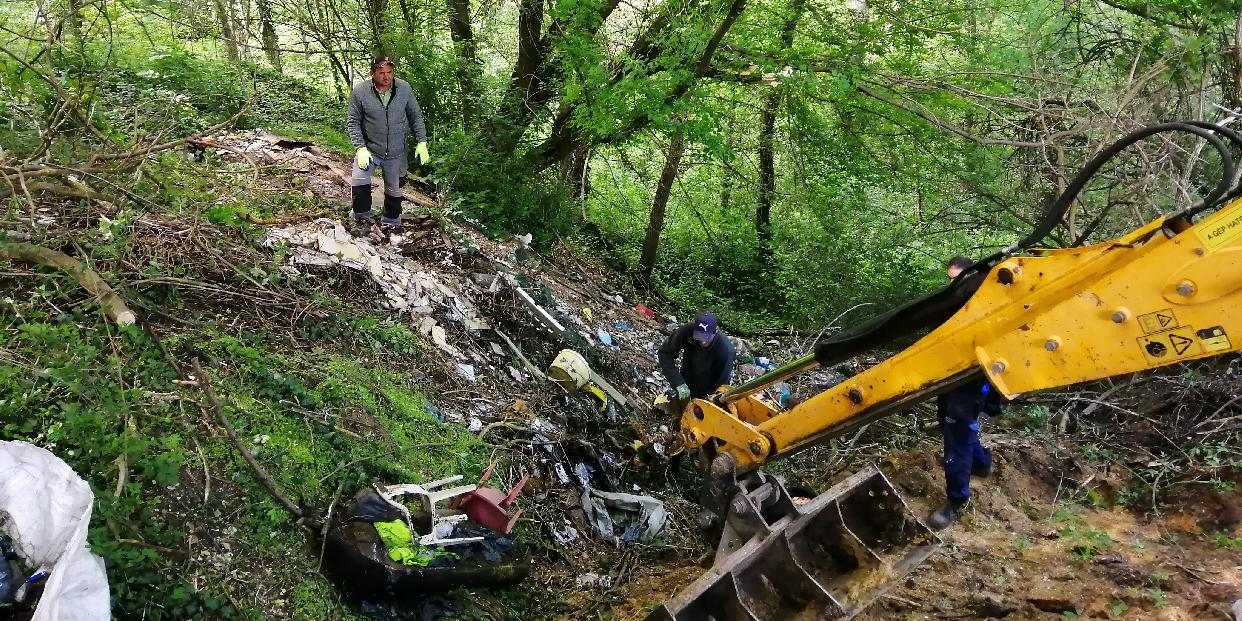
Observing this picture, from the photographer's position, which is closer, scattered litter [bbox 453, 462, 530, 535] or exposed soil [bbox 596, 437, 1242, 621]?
exposed soil [bbox 596, 437, 1242, 621]

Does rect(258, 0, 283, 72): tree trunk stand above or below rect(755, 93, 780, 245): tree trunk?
above

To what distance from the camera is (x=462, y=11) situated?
8.69m

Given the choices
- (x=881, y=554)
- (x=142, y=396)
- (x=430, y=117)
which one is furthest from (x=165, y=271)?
(x=430, y=117)

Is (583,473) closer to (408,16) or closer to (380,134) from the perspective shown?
(380,134)

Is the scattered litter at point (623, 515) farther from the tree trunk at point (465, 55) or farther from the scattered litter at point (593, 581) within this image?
the tree trunk at point (465, 55)

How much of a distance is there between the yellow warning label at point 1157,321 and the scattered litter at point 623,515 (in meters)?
3.00

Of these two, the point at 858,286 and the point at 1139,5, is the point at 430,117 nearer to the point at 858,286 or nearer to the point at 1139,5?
the point at 858,286

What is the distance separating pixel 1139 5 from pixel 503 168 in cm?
649

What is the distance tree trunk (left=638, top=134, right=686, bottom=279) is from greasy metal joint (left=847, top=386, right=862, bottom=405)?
6883 mm

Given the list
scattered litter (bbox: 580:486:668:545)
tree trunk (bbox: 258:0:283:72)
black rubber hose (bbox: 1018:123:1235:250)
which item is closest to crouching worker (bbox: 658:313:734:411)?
scattered litter (bbox: 580:486:668:545)

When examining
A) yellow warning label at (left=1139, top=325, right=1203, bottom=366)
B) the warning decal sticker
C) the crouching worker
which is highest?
the warning decal sticker

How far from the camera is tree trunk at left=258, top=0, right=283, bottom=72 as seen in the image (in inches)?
341

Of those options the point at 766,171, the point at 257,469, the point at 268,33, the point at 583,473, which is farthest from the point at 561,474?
the point at 766,171

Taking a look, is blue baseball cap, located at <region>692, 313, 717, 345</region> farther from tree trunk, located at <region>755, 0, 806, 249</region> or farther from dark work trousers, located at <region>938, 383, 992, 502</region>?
tree trunk, located at <region>755, 0, 806, 249</region>
